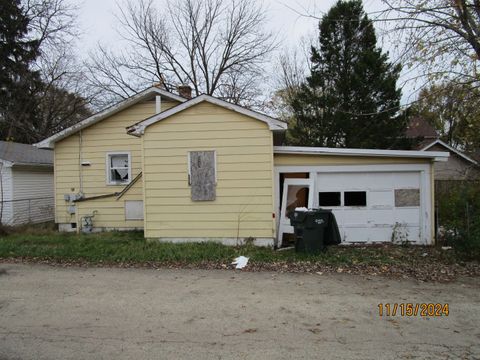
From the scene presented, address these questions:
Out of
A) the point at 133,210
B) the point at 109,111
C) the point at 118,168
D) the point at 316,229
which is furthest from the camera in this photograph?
the point at 118,168

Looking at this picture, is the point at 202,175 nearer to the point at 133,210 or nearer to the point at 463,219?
the point at 133,210

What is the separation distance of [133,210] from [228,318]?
8.59 m

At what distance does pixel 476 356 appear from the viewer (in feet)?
12.2

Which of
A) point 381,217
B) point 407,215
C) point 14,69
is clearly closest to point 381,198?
point 381,217

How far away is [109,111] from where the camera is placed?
1284cm

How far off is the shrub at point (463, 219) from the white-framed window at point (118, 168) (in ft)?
34.8

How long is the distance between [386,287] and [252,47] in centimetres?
2361

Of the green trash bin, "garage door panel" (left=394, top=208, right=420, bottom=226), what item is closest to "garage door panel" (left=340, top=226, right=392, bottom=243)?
"garage door panel" (left=394, top=208, right=420, bottom=226)

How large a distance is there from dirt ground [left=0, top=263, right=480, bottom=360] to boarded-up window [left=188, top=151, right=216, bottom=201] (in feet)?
9.31

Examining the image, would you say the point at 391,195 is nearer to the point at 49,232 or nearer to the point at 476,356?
the point at 476,356

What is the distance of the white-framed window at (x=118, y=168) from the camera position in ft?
42.9

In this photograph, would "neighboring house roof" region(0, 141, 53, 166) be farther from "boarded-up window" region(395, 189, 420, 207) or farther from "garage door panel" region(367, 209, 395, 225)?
"boarded-up window" region(395, 189, 420, 207)

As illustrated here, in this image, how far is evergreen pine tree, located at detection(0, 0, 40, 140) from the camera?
2481cm

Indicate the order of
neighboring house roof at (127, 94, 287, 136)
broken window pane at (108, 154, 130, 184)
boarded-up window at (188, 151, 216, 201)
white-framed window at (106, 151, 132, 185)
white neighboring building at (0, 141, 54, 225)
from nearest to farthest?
neighboring house roof at (127, 94, 287, 136), boarded-up window at (188, 151, 216, 201), white-framed window at (106, 151, 132, 185), broken window pane at (108, 154, 130, 184), white neighboring building at (0, 141, 54, 225)
